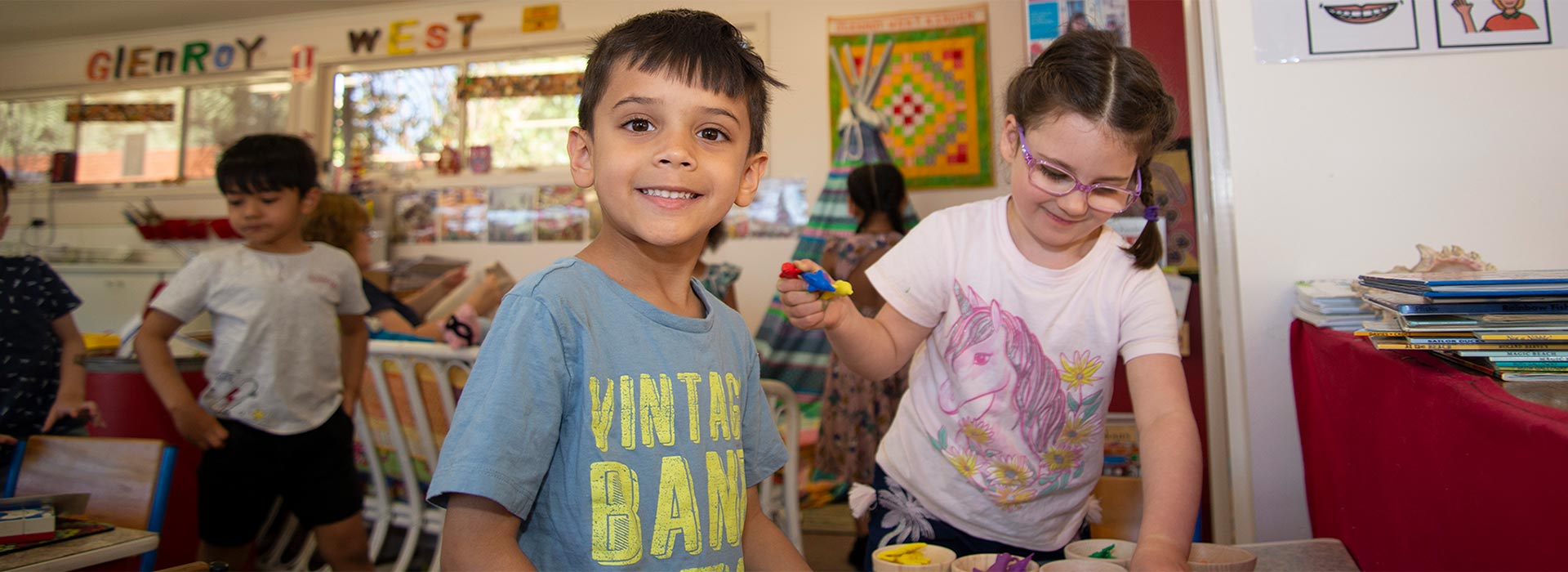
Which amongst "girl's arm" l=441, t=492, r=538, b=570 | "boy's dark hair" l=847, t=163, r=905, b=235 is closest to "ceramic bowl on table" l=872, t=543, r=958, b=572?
"girl's arm" l=441, t=492, r=538, b=570

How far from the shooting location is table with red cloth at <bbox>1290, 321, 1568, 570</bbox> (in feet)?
2.58

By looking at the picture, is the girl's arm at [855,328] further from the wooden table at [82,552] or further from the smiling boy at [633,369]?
the wooden table at [82,552]

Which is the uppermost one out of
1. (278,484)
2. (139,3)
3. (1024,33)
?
(139,3)

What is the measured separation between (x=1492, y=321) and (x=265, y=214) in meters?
2.49

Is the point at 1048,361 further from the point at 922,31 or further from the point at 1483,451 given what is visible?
the point at 922,31

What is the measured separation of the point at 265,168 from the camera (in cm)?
228

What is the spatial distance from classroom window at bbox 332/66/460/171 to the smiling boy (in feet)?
15.1

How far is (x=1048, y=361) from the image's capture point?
4.08ft

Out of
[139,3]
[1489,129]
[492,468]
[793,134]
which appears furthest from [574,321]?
[139,3]

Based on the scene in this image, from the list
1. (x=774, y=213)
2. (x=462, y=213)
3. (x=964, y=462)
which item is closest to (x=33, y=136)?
(x=462, y=213)

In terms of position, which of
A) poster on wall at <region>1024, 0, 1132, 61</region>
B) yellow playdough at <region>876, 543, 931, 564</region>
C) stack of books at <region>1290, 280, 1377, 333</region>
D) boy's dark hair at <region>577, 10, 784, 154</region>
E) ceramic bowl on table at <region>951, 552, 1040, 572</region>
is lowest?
A: yellow playdough at <region>876, 543, 931, 564</region>

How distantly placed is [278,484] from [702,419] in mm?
1824

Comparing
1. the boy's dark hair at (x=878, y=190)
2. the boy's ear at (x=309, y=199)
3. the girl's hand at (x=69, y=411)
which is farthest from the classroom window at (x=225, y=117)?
Answer: the boy's dark hair at (x=878, y=190)

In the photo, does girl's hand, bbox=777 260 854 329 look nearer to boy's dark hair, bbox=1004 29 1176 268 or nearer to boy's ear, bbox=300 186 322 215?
boy's dark hair, bbox=1004 29 1176 268
